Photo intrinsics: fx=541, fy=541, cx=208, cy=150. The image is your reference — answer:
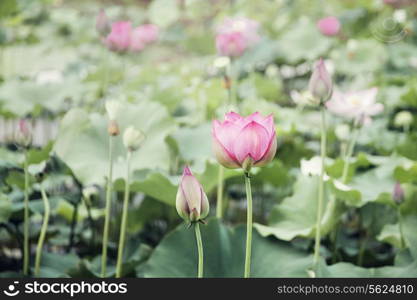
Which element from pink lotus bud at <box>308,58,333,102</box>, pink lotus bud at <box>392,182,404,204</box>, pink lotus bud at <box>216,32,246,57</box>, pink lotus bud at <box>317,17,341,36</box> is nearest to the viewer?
A: pink lotus bud at <box>308,58,333,102</box>

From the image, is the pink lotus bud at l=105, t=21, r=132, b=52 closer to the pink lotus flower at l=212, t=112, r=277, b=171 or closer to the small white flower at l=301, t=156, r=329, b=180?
the small white flower at l=301, t=156, r=329, b=180

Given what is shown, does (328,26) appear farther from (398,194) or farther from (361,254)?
(398,194)

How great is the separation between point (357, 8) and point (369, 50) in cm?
58

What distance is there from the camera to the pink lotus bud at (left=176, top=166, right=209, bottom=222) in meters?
0.59

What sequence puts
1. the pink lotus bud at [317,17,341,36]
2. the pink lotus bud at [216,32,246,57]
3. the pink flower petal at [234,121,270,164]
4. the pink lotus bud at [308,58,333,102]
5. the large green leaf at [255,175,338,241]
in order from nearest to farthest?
the pink flower petal at [234,121,270,164] < the pink lotus bud at [308,58,333,102] < the large green leaf at [255,175,338,241] < the pink lotus bud at [216,32,246,57] < the pink lotus bud at [317,17,341,36]

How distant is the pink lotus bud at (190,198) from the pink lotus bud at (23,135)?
1.27ft

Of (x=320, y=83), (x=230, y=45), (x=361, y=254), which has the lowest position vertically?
(x=361, y=254)

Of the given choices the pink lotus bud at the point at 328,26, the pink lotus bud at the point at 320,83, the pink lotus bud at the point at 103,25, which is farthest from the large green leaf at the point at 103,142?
the pink lotus bud at the point at 328,26

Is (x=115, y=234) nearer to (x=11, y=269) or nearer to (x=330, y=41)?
(x=11, y=269)

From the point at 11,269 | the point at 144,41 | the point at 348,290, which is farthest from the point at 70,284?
the point at 144,41

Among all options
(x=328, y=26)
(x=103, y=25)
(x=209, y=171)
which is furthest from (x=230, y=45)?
(x=328, y=26)

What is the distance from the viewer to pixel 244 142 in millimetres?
597

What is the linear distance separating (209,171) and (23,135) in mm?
345

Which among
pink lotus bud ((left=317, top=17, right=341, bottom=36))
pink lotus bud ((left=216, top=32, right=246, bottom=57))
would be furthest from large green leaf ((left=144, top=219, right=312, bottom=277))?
pink lotus bud ((left=317, top=17, right=341, bottom=36))
